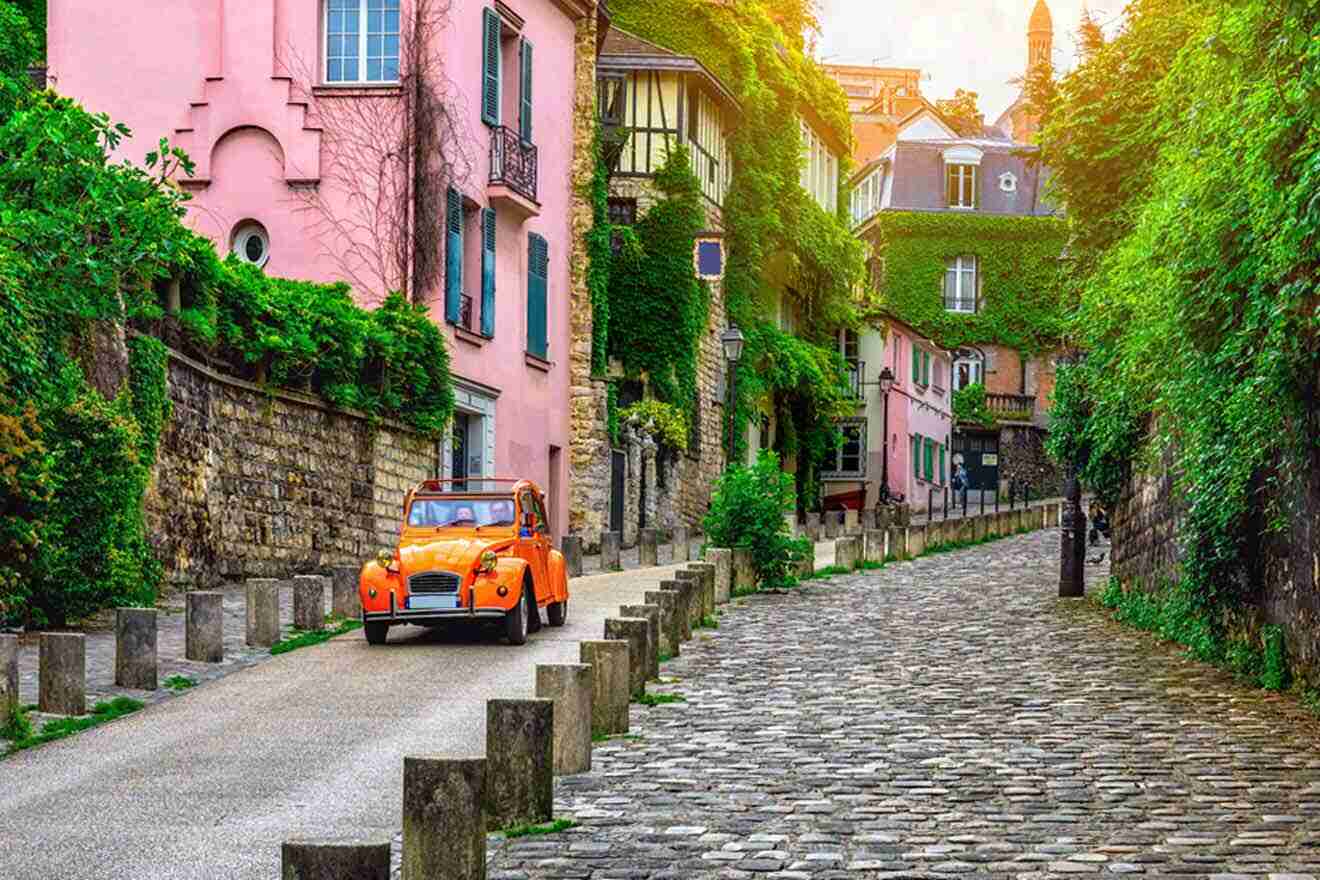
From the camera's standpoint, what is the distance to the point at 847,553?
3316 centimetres

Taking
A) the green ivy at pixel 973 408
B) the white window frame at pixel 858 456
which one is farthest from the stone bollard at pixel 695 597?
the green ivy at pixel 973 408

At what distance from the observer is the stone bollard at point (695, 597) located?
20.9 m

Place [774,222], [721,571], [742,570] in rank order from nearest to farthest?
[721,571]
[742,570]
[774,222]

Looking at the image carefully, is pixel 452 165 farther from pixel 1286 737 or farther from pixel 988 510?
pixel 988 510

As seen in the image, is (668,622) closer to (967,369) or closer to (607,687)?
(607,687)

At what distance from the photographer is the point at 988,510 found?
211 feet

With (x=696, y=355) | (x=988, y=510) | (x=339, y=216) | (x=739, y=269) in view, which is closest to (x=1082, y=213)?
(x=339, y=216)

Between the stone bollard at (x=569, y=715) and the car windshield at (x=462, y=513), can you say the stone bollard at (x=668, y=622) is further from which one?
the stone bollard at (x=569, y=715)

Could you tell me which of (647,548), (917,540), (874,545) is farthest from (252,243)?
(917,540)

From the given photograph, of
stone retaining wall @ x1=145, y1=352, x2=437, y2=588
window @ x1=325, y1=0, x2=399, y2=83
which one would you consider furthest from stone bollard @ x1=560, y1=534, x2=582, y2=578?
window @ x1=325, y1=0, x2=399, y2=83

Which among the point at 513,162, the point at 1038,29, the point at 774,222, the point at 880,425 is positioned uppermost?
the point at 1038,29

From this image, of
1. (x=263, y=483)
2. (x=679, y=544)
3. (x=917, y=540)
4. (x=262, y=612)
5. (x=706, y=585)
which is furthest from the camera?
(x=917, y=540)

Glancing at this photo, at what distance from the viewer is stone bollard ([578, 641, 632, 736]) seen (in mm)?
13008

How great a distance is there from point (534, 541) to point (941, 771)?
907cm
